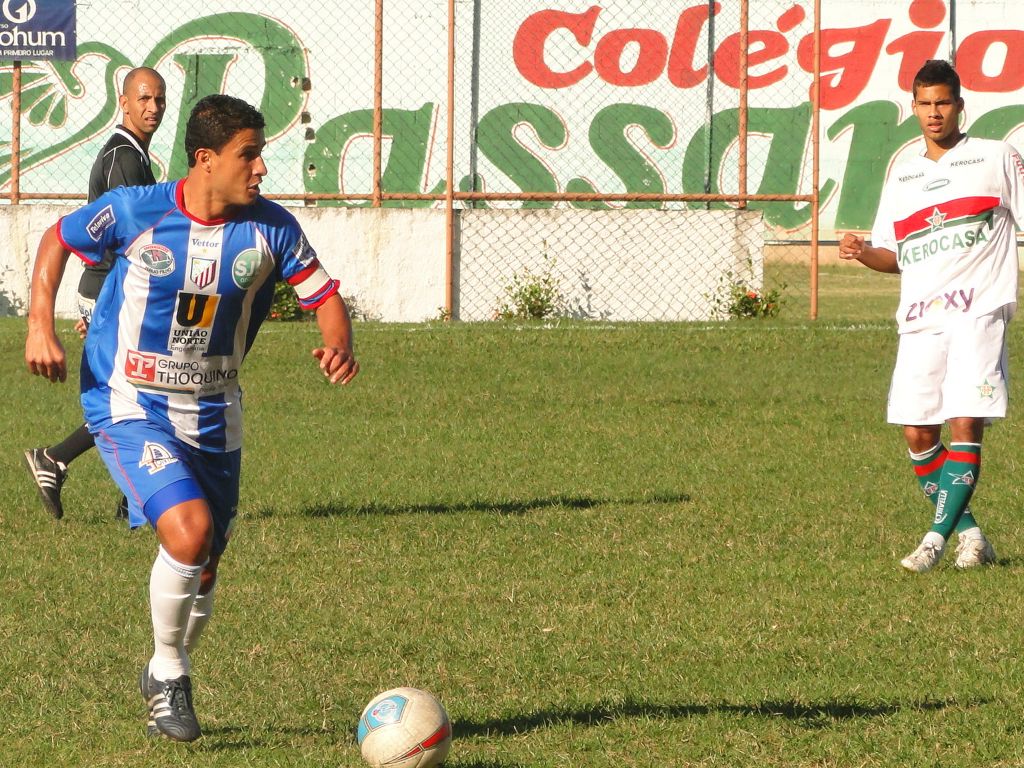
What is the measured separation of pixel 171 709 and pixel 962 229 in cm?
421

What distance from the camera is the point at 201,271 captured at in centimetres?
525

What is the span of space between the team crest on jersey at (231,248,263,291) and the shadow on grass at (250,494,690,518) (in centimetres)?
358

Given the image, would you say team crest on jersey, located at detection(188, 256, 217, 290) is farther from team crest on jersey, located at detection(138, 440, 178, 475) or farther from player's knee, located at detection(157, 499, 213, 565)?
player's knee, located at detection(157, 499, 213, 565)

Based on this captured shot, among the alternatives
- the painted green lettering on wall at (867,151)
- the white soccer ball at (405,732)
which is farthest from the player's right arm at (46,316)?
the painted green lettering on wall at (867,151)

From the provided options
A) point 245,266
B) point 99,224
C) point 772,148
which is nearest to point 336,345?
point 245,266

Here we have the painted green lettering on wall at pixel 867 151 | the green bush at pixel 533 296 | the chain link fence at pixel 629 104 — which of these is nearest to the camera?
the green bush at pixel 533 296

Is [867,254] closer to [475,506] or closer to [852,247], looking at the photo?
[852,247]

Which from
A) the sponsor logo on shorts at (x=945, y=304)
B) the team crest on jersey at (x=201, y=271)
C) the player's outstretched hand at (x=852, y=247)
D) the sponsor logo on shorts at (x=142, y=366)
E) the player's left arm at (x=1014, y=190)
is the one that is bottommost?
the sponsor logo on shorts at (x=142, y=366)

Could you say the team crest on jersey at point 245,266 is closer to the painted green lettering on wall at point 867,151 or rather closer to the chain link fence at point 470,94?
the chain link fence at point 470,94

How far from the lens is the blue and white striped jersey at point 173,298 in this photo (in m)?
5.25

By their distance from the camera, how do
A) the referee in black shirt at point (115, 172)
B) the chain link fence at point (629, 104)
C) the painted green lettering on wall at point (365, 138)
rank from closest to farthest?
the referee in black shirt at point (115, 172)
the chain link fence at point (629, 104)
the painted green lettering on wall at point (365, 138)

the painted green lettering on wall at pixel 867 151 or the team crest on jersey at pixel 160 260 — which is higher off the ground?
the painted green lettering on wall at pixel 867 151

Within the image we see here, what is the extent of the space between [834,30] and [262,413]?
59.3 feet

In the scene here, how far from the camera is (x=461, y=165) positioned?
2664 centimetres
